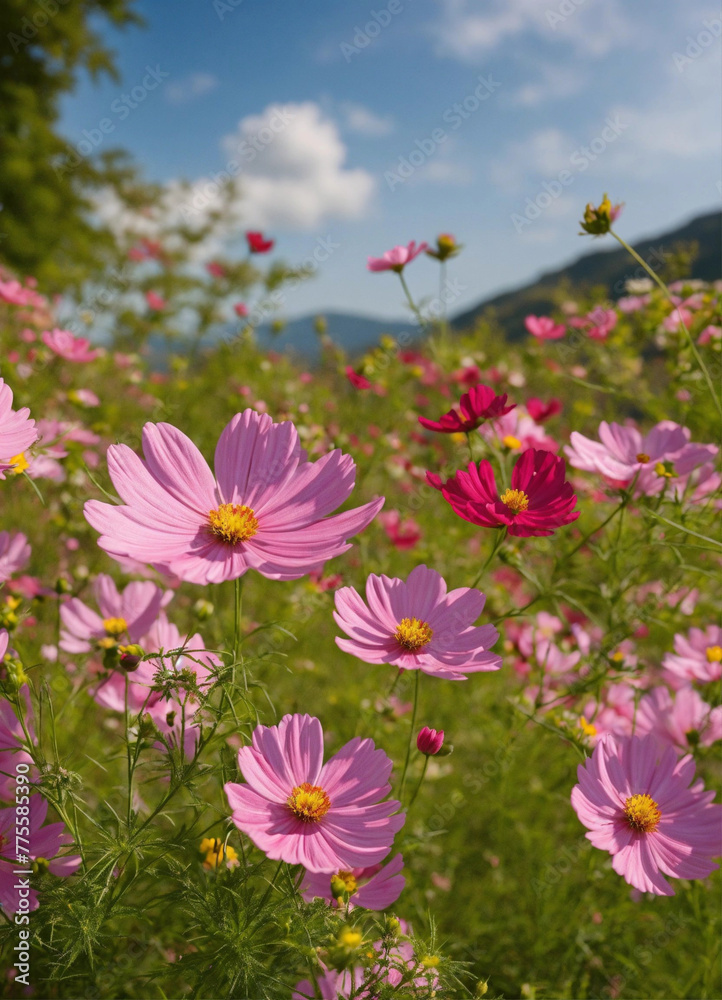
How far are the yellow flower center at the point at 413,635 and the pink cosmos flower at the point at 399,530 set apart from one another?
1.17m

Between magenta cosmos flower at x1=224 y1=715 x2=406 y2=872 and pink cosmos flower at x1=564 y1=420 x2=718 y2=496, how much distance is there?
0.55 metres

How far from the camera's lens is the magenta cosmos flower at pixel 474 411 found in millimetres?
856

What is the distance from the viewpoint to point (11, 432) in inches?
25.4

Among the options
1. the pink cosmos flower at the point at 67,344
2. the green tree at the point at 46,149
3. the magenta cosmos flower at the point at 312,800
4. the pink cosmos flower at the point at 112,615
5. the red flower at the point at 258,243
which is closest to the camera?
the magenta cosmos flower at the point at 312,800

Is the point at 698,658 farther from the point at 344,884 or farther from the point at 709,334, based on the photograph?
the point at 344,884

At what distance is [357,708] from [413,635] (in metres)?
1.05

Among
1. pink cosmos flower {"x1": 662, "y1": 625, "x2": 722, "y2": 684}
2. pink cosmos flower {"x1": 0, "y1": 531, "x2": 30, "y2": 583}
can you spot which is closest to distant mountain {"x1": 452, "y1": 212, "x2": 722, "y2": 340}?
pink cosmos flower {"x1": 662, "y1": 625, "x2": 722, "y2": 684}

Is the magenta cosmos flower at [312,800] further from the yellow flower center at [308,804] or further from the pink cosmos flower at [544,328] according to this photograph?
the pink cosmos flower at [544,328]

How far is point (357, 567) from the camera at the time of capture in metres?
1.76

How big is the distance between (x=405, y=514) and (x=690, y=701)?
876 mm

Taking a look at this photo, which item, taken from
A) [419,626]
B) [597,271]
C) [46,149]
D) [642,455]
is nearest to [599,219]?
[642,455]

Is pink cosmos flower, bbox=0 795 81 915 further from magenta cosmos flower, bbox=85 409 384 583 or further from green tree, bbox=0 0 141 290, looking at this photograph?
green tree, bbox=0 0 141 290

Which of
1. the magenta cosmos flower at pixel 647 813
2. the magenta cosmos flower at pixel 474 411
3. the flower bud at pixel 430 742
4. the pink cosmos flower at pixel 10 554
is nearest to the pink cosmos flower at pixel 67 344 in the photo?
the pink cosmos flower at pixel 10 554

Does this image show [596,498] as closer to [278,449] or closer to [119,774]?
[278,449]
